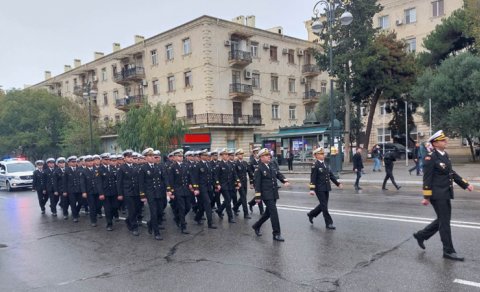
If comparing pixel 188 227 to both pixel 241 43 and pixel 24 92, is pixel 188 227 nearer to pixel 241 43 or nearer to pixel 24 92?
pixel 241 43

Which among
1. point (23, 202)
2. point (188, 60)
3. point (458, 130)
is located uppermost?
point (188, 60)

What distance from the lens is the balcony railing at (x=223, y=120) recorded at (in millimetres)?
38000

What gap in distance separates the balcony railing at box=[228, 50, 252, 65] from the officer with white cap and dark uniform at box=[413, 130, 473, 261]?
33.7 meters

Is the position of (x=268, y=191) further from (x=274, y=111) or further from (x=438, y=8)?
(x=438, y=8)

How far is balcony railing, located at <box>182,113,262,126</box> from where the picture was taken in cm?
3800

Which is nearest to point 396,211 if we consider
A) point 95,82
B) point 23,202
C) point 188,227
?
point 188,227

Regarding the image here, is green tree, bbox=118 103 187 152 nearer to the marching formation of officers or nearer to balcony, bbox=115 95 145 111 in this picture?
balcony, bbox=115 95 145 111

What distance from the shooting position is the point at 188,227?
389 inches

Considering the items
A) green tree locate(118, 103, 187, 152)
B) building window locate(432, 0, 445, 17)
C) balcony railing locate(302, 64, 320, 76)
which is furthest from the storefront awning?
building window locate(432, 0, 445, 17)

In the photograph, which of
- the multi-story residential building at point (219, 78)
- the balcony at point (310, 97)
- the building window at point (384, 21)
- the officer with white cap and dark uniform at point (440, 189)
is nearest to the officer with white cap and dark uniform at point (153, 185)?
the officer with white cap and dark uniform at point (440, 189)

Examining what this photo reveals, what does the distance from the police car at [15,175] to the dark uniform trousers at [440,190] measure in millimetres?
21769

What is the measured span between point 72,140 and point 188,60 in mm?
14588

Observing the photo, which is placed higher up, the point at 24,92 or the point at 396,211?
the point at 24,92

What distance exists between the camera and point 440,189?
637cm
